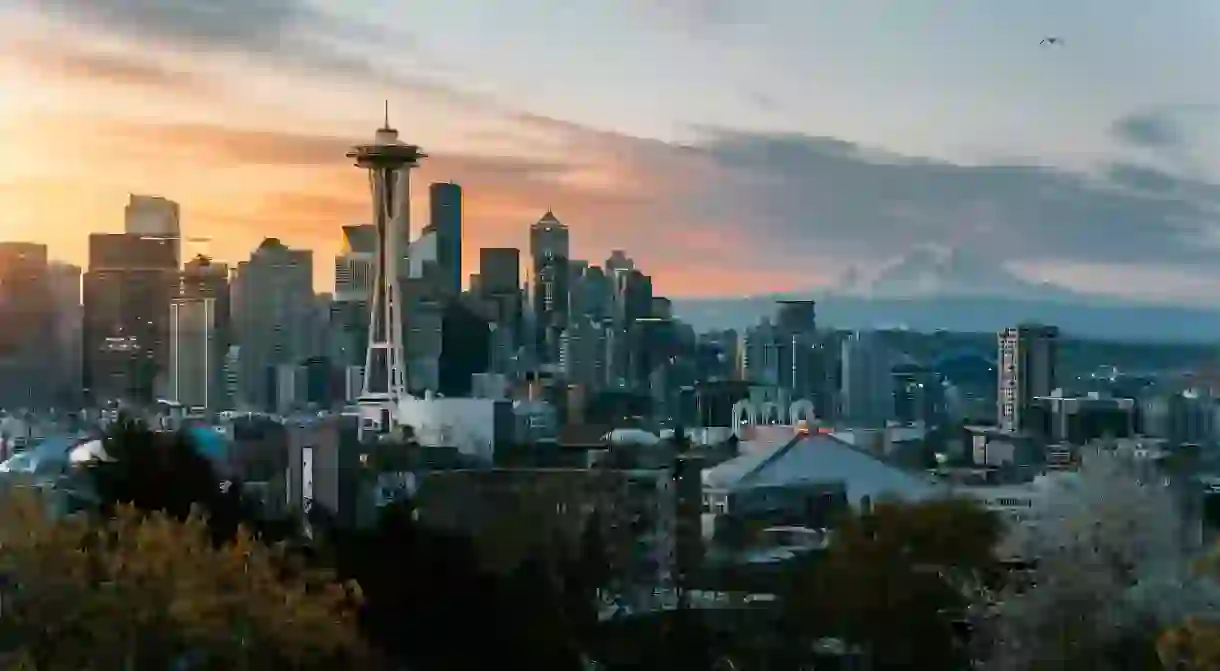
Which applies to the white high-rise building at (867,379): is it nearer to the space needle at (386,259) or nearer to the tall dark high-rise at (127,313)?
the space needle at (386,259)

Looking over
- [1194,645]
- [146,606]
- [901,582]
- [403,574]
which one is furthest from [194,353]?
[1194,645]

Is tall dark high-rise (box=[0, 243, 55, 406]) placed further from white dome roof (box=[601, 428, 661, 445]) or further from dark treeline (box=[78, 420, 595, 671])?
dark treeline (box=[78, 420, 595, 671])

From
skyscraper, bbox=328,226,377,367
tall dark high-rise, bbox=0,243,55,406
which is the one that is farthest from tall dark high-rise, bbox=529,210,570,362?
tall dark high-rise, bbox=0,243,55,406

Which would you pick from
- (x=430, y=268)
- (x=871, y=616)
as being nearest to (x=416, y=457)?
(x=871, y=616)

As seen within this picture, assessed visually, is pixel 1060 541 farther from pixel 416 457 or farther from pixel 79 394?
pixel 79 394

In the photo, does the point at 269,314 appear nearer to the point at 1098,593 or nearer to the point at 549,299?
the point at 549,299

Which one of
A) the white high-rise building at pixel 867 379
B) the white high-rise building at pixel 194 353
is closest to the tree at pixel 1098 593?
the white high-rise building at pixel 194 353

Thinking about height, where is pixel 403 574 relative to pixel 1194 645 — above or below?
below

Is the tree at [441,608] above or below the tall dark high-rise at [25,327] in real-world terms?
below
